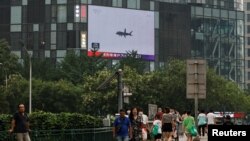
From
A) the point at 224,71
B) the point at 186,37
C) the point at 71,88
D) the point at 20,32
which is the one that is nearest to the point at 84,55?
the point at 71,88

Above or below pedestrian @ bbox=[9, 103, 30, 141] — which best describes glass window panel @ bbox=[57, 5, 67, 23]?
above

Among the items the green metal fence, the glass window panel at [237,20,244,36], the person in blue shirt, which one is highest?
the glass window panel at [237,20,244,36]

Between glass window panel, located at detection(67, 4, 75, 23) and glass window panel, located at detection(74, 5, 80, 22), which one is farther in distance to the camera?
glass window panel, located at detection(67, 4, 75, 23)

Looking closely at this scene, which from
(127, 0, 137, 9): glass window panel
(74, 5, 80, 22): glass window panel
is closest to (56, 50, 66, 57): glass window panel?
(74, 5, 80, 22): glass window panel

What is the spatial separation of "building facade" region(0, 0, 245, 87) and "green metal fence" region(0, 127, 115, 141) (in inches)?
2938

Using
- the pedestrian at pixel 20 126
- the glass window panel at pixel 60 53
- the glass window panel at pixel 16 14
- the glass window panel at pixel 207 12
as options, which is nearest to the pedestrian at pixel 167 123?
the pedestrian at pixel 20 126

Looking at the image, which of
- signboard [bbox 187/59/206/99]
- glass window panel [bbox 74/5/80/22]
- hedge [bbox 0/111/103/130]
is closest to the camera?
signboard [bbox 187/59/206/99]

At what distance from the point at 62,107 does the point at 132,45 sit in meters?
36.2

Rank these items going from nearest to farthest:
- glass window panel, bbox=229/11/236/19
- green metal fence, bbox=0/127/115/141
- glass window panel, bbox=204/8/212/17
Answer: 1. green metal fence, bbox=0/127/115/141
2. glass window panel, bbox=204/8/212/17
3. glass window panel, bbox=229/11/236/19

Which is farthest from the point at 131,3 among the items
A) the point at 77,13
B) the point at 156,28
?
the point at 77,13

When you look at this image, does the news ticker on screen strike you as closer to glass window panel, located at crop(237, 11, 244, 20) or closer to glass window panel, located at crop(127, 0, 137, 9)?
glass window panel, located at crop(127, 0, 137, 9)

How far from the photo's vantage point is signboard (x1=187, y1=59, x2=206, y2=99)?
16.8m

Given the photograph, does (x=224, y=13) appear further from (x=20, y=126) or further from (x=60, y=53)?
(x=20, y=126)

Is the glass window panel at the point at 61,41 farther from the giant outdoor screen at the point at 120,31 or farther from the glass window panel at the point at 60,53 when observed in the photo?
the giant outdoor screen at the point at 120,31
